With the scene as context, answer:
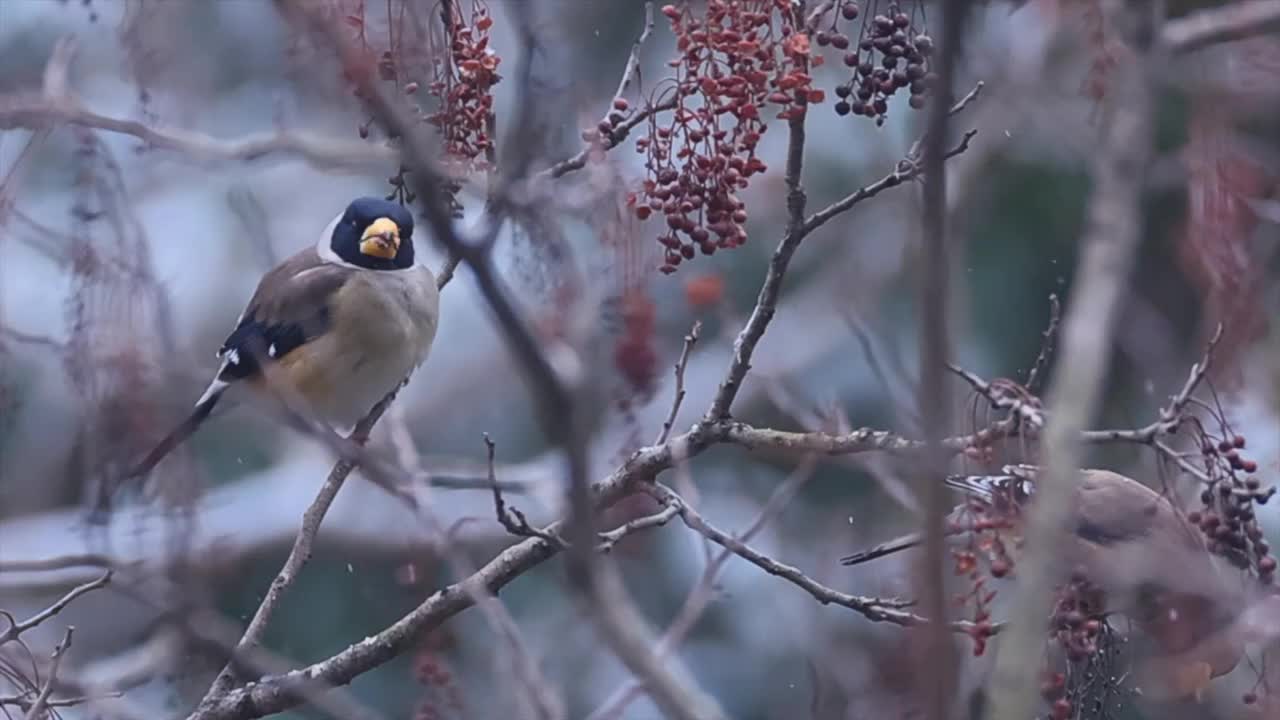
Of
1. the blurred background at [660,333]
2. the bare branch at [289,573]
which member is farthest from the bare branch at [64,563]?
the blurred background at [660,333]

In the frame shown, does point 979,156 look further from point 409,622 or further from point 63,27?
point 409,622

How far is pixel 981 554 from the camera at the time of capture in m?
2.37

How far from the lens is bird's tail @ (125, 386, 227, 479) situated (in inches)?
100

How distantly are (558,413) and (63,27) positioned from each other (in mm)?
7172

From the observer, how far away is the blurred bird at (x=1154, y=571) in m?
2.40

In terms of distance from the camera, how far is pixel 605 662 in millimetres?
6180

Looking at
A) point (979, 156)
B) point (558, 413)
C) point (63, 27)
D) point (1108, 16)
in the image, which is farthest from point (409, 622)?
point (63, 27)

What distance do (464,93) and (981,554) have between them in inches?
38.0

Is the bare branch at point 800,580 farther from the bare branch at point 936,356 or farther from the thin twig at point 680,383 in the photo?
the bare branch at point 936,356

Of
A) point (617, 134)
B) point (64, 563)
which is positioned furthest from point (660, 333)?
point (64, 563)

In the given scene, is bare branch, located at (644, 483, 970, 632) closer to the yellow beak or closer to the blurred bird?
the blurred bird

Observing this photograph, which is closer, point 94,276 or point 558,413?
point 558,413

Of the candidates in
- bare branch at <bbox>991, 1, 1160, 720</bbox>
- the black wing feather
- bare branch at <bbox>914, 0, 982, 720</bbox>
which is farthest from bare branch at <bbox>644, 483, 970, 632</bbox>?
the black wing feather

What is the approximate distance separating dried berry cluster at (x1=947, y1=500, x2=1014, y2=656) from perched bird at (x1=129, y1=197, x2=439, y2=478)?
1668mm
